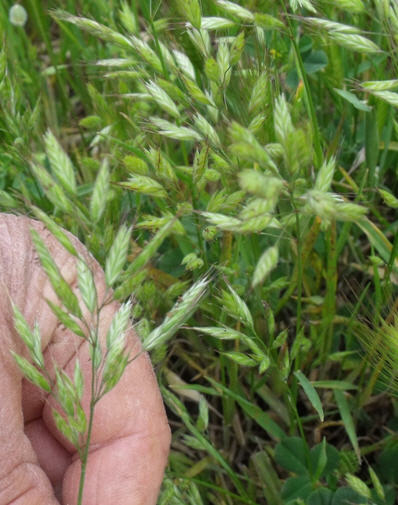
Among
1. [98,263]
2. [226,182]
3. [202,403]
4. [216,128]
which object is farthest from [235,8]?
[202,403]

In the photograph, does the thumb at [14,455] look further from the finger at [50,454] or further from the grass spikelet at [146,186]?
the grass spikelet at [146,186]

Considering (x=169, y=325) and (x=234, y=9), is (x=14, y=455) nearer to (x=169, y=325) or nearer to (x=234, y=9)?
(x=169, y=325)

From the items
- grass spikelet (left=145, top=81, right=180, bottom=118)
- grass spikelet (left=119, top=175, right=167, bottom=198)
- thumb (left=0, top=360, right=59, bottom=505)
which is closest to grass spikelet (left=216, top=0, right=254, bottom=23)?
grass spikelet (left=145, top=81, right=180, bottom=118)

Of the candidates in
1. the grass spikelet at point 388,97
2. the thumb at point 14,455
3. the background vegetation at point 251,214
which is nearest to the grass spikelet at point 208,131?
the background vegetation at point 251,214

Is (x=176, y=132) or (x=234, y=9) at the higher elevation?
(x=234, y=9)

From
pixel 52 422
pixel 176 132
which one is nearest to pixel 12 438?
pixel 52 422

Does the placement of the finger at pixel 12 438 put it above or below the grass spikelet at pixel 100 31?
below

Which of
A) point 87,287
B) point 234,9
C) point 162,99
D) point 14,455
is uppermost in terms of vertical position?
point 234,9
